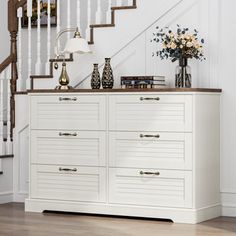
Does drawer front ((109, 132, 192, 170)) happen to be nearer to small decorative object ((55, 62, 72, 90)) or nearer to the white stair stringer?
small decorative object ((55, 62, 72, 90))

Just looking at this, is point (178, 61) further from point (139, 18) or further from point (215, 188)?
point (215, 188)

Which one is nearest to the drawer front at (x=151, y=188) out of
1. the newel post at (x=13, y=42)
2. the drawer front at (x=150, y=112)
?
the drawer front at (x=150, y=112)

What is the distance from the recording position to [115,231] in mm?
5430

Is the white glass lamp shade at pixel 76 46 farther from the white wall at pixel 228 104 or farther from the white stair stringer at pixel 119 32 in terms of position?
the white wall at pixel 228 104

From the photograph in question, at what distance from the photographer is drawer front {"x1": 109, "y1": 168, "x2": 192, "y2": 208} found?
18.9 feet

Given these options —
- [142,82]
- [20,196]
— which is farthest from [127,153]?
[20,196]

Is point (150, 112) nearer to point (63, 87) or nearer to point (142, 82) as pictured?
point (142, 82)

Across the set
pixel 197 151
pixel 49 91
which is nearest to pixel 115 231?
pixel 197 151

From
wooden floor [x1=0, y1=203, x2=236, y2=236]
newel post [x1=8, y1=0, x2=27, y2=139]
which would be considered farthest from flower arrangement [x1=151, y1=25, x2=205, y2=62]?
newel post [x1=8, y1=0, x2=27, y2=139]

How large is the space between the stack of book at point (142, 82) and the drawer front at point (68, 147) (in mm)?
439

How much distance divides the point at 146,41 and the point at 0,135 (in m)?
1.58

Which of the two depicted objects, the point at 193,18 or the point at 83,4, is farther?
the point at 83,4

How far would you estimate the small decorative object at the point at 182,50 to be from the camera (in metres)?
5.99

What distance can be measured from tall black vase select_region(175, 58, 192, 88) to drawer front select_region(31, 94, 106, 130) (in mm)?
604
